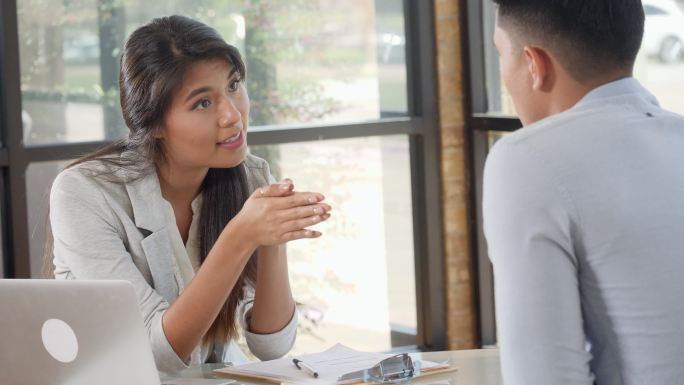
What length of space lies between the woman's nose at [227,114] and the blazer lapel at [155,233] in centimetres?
22

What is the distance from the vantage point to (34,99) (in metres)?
3.60

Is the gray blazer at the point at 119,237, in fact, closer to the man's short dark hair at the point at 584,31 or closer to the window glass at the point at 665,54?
the man's short dark hair at the point at 584,31

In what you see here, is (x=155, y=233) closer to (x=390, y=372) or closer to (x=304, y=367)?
(x=304, y=367)

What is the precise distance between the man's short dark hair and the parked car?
2.01 metres

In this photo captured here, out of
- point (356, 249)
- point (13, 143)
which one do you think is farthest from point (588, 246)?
point (356, 249)

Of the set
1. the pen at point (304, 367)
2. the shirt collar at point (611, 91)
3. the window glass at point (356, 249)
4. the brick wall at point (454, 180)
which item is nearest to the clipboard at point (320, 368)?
the pen at point (304, 367)

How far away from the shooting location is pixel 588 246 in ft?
4.01

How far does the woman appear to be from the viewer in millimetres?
2326

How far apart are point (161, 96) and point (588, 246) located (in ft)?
4.51

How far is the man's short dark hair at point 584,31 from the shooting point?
1.31m

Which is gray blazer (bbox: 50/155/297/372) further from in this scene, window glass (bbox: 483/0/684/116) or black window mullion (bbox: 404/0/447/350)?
black window mullion (bbox: 404/0/447/350)

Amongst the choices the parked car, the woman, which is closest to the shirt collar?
the woman

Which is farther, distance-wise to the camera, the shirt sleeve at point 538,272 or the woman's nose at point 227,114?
the woman's nose at point 227,114

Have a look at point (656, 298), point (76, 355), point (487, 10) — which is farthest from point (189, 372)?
point (487, 10)
